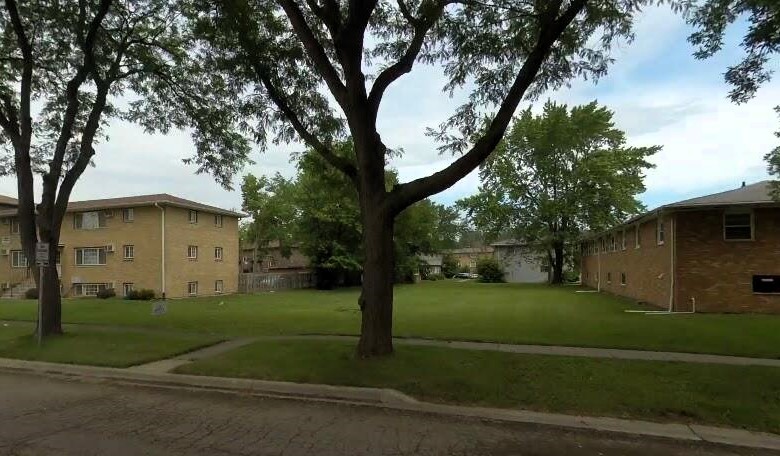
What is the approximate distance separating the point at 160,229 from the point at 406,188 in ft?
86.0

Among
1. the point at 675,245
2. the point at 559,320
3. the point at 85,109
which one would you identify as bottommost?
the point at 559,320

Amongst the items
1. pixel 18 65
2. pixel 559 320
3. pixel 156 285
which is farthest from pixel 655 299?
pixel 156 285

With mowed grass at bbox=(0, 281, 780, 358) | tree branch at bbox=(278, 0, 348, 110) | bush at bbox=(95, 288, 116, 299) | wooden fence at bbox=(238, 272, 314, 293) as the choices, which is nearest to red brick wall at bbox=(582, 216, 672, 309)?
mowed grass at bbox=(0, 281, 780, 358)

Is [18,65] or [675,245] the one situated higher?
[18,65]

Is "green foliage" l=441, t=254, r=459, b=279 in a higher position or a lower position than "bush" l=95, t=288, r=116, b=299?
lower

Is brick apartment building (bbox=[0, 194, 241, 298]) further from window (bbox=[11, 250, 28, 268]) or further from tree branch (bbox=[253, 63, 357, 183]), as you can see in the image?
tree branch (bbox=[253, 63, 357, 183])

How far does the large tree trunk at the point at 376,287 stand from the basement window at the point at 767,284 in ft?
48.1

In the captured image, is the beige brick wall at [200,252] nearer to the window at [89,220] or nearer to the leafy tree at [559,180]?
the window at [89,220]

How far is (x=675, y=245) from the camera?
19234mm

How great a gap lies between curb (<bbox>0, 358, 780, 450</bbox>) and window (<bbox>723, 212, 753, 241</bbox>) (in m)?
14.4

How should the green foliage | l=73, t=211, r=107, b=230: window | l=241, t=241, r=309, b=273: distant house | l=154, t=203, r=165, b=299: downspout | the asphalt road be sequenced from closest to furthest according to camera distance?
the asphalt road
l=154, t=203, r=165, b=299: downspout
l=73, t=211, r=107, b=230: window
l=241, t=241, r=309, b=273: distant house
the green foliage

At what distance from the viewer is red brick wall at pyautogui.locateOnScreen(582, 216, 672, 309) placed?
20.4m

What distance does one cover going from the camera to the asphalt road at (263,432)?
5.94 m

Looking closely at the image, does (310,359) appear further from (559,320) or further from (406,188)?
(559,320)
